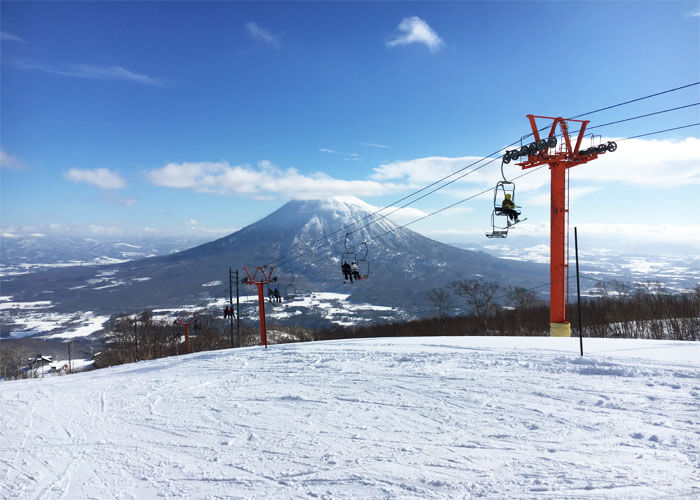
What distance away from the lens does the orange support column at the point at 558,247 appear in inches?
693

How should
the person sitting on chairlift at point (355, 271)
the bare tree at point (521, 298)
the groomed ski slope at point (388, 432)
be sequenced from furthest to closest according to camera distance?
the bare tree at point (521, 298) < the person sitting on chairlift at point (355, 271) < the groomed ski slope at point (388, 432)

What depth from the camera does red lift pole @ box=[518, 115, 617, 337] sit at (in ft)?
56.7

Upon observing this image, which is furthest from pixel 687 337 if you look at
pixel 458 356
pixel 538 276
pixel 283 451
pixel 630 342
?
pixel 538 276

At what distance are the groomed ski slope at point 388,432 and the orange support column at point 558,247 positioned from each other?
18.4 feet

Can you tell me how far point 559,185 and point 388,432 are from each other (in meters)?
15.2

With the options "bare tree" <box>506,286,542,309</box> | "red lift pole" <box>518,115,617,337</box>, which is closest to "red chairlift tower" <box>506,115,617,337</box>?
"red lift pole" <box>518,115,617,337</box>

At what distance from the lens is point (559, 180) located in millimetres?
17625

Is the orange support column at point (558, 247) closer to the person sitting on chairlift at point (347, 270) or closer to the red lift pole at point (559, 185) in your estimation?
the red lift pole at point (559, 185)

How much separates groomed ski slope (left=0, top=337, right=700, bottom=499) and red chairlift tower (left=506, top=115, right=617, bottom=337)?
567cm

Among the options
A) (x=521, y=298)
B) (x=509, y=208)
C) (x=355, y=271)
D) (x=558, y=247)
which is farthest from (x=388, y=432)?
(x=521, y=298)

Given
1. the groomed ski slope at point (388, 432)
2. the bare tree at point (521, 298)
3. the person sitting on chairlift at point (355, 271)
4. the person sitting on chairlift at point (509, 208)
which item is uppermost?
the person sitting on chairlift at point (509, 208)

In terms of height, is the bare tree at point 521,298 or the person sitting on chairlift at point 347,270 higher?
the person sitting on chairlift at point 347,270

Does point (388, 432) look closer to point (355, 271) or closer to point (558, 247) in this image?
point (355, 271)

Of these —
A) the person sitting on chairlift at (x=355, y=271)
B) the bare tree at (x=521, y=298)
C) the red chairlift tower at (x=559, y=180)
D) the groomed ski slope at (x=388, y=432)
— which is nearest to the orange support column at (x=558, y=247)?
the red chairlift tower at (x=559, y=180)
